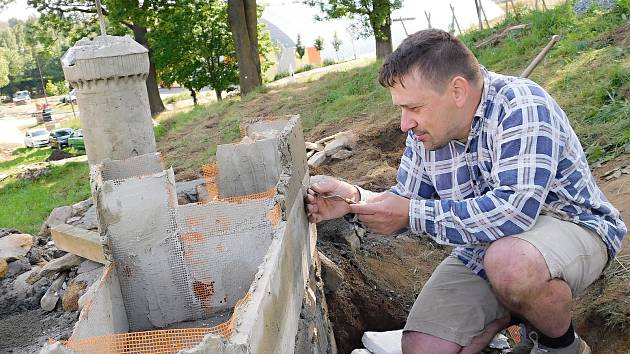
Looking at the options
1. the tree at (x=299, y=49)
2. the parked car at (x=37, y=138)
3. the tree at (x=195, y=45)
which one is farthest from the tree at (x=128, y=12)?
the tree at (x=299, y=49)

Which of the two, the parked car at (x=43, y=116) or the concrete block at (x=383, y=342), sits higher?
the concrete block at (x=383, y=342)

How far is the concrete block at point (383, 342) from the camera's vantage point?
338cm

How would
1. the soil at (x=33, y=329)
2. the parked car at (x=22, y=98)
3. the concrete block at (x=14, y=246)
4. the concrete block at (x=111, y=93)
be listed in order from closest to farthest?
the soil at (x=33, y=329) → the concrete block at (x=111, y=93) → the concrete block at (x=14, y=246) → the parked car at (x=22, y=98)

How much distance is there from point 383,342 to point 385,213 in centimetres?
84

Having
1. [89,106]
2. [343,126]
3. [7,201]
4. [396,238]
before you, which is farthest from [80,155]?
[396,238]

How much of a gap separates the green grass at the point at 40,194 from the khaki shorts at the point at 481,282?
10.3m

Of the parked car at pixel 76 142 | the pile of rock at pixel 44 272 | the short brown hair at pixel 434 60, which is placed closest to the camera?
the short brown hair at pixel 434 60

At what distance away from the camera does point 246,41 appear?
16.8 metres

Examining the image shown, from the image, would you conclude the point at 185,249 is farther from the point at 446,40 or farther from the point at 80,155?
the point at 80,155

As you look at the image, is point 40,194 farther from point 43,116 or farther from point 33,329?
point 43,116

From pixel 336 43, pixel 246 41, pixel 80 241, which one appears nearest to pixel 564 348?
pixel 80 241

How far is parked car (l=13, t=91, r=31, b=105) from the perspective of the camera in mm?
58094

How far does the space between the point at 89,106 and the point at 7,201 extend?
1121 cm

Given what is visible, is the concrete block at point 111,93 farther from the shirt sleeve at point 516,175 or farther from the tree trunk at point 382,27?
the tree trunk at point 382,27
